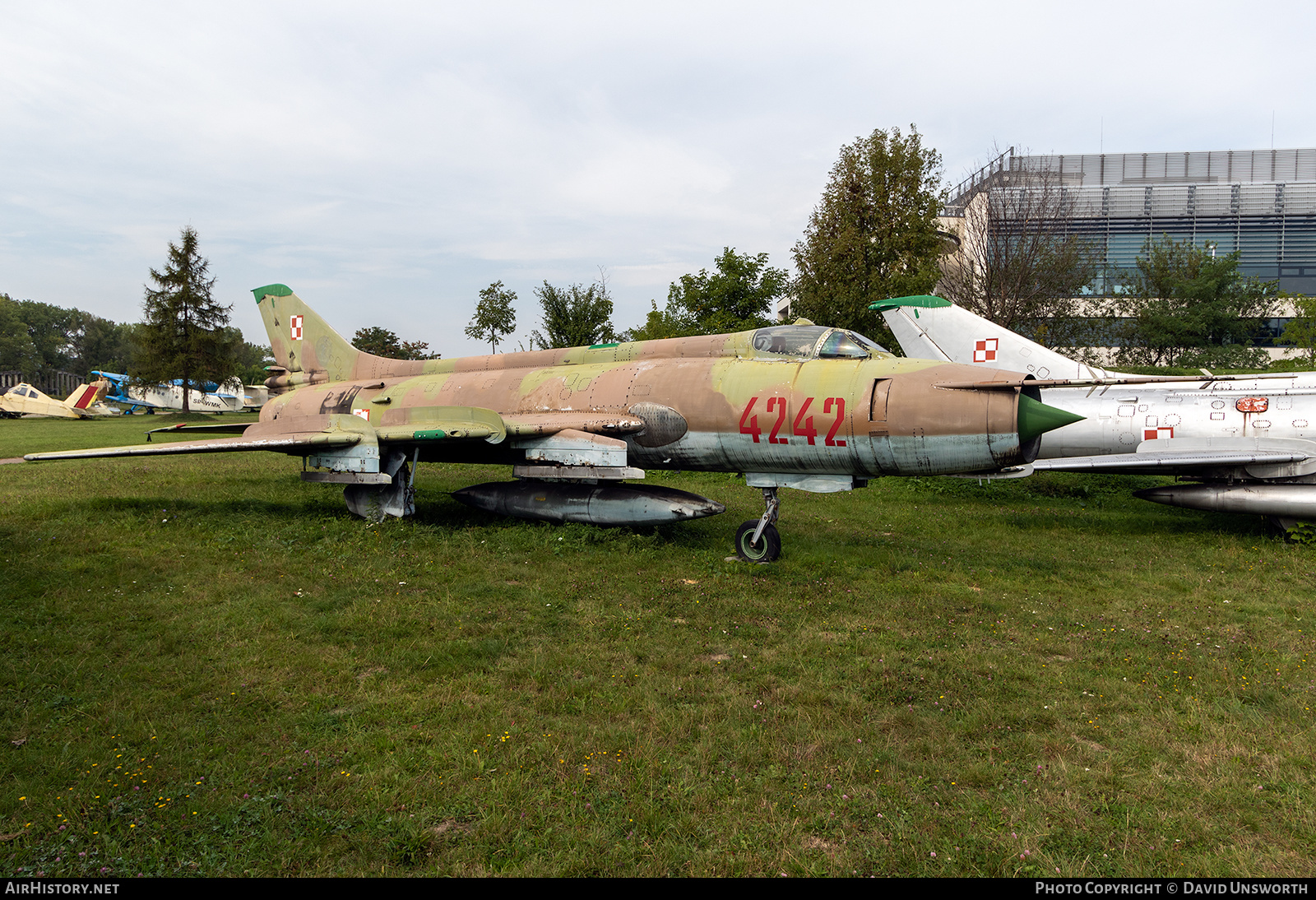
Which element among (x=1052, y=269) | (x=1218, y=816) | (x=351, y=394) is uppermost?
(x=1052, y=269)

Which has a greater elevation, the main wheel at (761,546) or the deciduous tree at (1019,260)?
the deciduous tree at (1019,260)

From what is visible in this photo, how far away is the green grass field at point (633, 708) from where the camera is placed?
3.74m

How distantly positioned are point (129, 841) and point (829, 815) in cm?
369

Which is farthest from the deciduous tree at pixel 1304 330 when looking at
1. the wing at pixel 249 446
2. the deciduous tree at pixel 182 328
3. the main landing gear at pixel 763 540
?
the deciduous tree at pixel 182 328

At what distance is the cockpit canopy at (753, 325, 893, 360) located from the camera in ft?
32.5

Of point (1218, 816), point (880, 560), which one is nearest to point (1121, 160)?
point (880, 560)

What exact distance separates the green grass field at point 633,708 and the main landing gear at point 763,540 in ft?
1.03

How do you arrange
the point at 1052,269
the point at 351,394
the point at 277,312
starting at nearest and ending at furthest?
the point at 351,394 < the point at 277,312 < the point at 1052,269

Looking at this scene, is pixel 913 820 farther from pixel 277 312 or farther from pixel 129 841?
pixel 277 312

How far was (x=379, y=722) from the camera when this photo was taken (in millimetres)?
5062

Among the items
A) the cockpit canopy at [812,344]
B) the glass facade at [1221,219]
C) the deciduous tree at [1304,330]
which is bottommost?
the cockpit canopy at [812,344]

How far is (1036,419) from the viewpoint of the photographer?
8.43 m

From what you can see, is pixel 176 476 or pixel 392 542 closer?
pixel 392 542

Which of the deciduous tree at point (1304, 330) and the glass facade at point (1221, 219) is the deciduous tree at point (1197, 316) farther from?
the glass facade at point (1221, 219)
